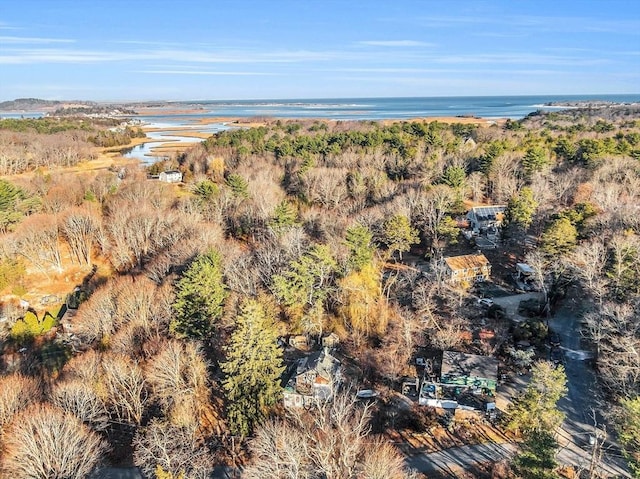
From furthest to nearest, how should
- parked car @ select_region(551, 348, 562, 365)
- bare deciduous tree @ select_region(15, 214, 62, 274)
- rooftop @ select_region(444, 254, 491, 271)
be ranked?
bare deciduous tree @ select_region(15, 214, 62, 274) → rooftop @ select_region(444, 254, 491, 271) → parked car @ select_region(551, 348, 562, 365)

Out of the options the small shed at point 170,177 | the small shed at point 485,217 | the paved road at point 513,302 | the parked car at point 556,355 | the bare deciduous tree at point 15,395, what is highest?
the small shed at point 170,177

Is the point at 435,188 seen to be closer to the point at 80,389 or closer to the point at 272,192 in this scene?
the point at 272,192

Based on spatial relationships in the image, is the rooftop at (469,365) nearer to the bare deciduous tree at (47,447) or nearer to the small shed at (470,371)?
the small shed at (470,371)

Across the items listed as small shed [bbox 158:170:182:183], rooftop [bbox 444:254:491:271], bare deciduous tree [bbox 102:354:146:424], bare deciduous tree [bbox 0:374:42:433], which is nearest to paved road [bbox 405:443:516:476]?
bare deciduous tree [bbox 102:354:146:424]

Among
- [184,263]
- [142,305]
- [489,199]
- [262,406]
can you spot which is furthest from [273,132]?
[262,406]

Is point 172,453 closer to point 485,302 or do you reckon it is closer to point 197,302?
point 197,302

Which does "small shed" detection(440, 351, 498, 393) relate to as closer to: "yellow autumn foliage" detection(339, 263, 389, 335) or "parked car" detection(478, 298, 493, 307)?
"yellow autumn foliage" detection(339, 263, 389, 335)

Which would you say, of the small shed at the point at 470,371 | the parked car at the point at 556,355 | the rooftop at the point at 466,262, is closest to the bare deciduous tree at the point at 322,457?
the small shed at the point at 470,371
